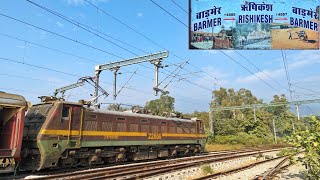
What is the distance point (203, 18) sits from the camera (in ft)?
32.7

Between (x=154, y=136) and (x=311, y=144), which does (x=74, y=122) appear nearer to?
(x=154, y=136)

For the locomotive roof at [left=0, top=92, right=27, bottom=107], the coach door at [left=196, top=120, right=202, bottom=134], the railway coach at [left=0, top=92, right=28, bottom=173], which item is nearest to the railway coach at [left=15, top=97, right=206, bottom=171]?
the railway coach at [left=0, top=92, right=28, bottom=173]

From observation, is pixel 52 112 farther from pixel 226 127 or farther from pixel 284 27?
pixel 226 127

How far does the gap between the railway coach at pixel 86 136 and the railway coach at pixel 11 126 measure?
143 centimetres

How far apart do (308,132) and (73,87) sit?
78.1ft

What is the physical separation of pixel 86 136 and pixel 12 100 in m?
4.79

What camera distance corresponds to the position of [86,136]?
16000 mm

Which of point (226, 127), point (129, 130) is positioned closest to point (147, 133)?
point (129, 130)

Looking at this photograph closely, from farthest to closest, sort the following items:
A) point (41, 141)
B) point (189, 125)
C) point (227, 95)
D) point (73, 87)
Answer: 1. point (227, 95)
2. point (73, 87)
3. point (189, 125)
4. point (41, 141)

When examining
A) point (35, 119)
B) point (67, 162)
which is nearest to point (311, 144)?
point (67, 162)

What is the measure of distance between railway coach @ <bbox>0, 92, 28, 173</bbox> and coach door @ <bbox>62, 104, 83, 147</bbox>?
2.72m

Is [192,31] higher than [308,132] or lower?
higher

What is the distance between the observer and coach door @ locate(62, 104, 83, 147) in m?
15.0

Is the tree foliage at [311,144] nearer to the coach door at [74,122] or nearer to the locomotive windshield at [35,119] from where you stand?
the coach door at [74,122]
